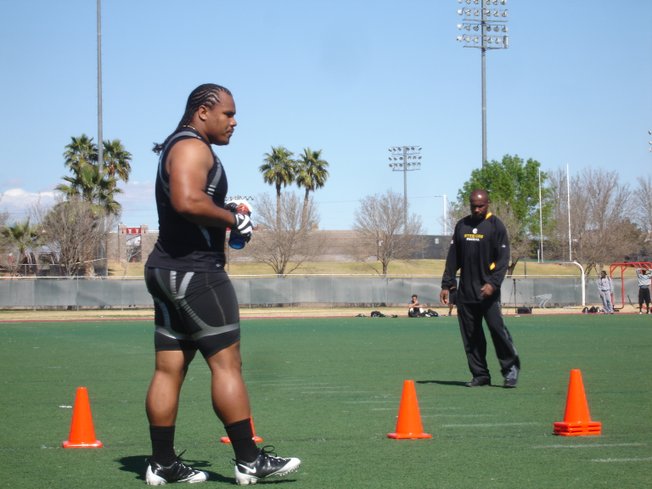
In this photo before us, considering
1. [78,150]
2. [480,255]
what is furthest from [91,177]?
[480,255]

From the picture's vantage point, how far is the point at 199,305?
5.50m

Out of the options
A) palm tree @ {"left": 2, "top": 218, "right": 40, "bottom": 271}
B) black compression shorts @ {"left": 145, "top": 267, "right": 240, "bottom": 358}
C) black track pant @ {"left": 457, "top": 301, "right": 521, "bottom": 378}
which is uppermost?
palm tree @ {"left": 2, "top": 218, "right": 40, "bottom": 271}

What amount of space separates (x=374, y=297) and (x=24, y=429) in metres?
39.7

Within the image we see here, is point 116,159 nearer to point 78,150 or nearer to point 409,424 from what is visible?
point 78,150

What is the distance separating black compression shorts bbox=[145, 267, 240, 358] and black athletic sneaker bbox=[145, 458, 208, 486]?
64cm

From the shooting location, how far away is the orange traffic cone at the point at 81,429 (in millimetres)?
6918

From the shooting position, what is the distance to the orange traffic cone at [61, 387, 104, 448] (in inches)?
272

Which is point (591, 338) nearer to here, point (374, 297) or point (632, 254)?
point (374, 297)

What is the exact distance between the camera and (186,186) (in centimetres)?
539

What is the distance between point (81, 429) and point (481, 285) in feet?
17.0

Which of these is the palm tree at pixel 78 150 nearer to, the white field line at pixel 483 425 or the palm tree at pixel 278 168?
the palm tree at pixel 278 168

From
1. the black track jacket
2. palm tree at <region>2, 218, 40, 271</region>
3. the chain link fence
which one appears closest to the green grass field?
the black track jacket

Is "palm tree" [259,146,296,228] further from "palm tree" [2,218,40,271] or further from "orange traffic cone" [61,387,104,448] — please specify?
"orange traffic cone" [61,387,104,448]

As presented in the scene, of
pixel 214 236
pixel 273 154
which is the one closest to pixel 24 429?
pixel 214 236
